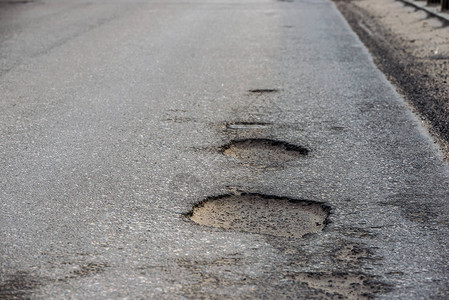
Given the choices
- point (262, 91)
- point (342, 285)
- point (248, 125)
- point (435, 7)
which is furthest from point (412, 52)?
point (342, 285)

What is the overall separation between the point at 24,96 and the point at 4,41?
134 inches

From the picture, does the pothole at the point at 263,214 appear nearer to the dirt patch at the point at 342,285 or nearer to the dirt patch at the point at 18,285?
the dirt patch at the point at 342,285

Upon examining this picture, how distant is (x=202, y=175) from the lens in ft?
12.8

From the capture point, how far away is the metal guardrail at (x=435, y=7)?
35.0ft

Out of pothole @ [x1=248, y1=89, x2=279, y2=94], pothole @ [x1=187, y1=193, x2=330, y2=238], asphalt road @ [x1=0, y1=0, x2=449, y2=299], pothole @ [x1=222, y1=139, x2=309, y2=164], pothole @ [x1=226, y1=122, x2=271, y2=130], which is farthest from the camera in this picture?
pothole @ [x1=248, y1=89, x2=279, y2=94]

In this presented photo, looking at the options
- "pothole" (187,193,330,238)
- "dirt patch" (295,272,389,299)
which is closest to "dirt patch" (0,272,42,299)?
"pothole" (187,193,330,238)

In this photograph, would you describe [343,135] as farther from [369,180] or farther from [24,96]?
[24,96]

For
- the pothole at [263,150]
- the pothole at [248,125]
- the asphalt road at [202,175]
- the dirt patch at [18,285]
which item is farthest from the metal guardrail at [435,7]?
the dirt patch at [18,285]

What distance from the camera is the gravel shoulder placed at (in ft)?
17.9

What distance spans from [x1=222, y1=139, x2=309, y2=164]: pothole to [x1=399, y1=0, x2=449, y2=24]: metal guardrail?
22.1ft

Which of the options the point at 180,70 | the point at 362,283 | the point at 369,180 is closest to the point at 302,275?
the point at 362,283

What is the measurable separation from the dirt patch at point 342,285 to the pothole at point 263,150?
154 centimetres

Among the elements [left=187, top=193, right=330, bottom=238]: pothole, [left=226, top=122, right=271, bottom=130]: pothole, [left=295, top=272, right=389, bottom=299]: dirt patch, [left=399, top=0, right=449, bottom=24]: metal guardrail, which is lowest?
[left=399, top=0, right=449, bottom=24]: metal guardrail

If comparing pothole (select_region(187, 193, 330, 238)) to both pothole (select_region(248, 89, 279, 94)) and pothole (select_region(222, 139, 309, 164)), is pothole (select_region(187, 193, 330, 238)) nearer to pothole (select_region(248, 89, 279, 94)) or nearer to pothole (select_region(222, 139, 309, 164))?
pothole (select_region(222, 139, 309, 164))
